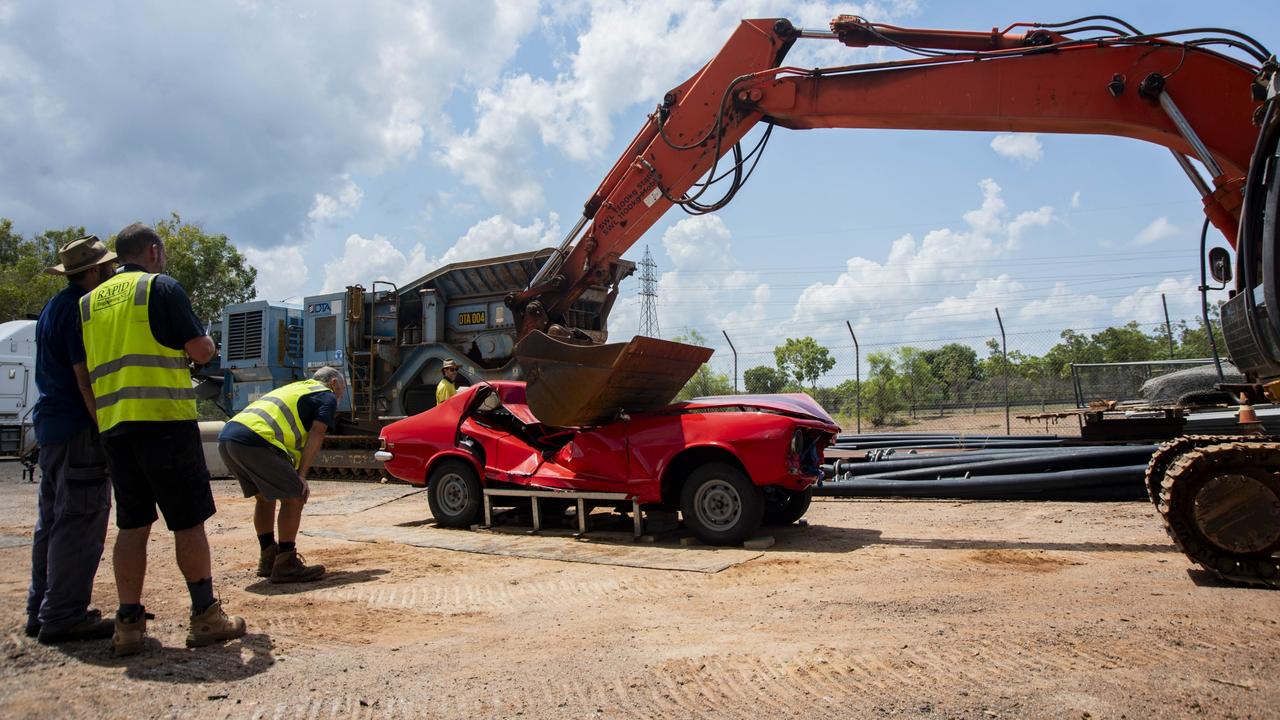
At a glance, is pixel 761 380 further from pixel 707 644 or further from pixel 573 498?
pixel 707 644

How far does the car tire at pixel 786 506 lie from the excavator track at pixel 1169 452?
278 centimetres

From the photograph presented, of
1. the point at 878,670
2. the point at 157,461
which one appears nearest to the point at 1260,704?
the point at 878,670

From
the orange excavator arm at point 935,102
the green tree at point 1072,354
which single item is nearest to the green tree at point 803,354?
the green tree at point 1072,354

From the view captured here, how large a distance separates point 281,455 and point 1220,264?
20.7 ft

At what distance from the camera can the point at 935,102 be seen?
723 cm

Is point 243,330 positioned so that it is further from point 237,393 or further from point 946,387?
point 946,387

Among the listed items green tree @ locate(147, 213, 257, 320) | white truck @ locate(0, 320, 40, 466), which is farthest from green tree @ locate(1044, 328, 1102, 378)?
green tree @ locate(147, 213, 257, 320)

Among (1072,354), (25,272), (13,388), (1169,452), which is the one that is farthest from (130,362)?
(25,272)

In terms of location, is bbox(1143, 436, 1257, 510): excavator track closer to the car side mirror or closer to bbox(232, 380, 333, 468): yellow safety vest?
the car side mirror

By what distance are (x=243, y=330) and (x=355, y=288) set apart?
3011mm

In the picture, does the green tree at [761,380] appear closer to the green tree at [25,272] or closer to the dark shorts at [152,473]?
the dark shorts at [152,473]

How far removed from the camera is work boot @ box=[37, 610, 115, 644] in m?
3.96

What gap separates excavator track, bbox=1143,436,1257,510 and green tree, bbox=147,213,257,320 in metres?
37.8

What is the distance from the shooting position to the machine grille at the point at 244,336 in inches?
639
